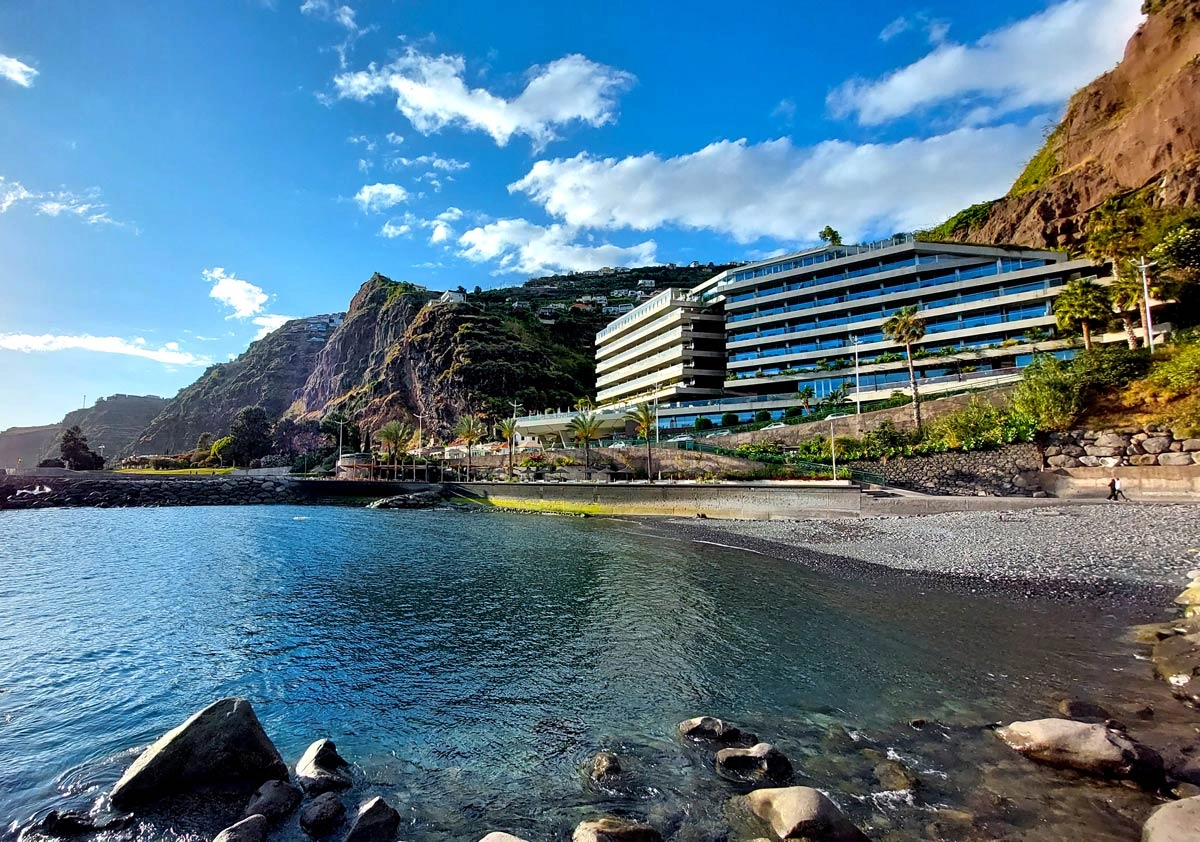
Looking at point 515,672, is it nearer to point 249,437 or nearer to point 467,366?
point 467,366

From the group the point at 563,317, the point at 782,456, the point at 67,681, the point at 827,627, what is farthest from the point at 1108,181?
the point at 563,317

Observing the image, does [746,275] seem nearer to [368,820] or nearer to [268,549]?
[268,549]

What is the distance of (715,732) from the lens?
922 centimetres

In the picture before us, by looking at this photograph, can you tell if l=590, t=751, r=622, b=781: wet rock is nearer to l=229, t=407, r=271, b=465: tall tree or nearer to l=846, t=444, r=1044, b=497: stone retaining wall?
l=846, t=444, r=1044, b=497: stone retaining wall

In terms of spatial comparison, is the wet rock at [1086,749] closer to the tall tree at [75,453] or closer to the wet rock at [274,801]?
the wet rock at [274,801]

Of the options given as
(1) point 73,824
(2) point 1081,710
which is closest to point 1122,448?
(2) point 1081,710

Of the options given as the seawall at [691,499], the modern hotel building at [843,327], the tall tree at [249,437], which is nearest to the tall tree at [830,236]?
the modern hotel building at [843,327]

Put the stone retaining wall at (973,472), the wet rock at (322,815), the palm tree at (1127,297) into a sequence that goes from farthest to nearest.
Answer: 1. the palm tree at (1127,297)
2. the stone retaining wall at (973,472)
3. the wet rock at (322,815)

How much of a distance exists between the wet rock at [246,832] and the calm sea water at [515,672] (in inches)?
53.6

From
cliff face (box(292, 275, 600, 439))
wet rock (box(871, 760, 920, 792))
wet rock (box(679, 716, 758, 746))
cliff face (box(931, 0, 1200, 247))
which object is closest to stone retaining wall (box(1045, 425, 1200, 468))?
wet rock (box(871, 760, 920, 792))

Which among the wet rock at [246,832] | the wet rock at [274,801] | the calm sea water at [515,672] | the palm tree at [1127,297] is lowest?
the calm sea water at [515,672]

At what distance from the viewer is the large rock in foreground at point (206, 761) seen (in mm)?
7637

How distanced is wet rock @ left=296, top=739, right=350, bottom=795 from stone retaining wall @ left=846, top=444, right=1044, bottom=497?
43250 mm

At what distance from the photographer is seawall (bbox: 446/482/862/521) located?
128 feet
